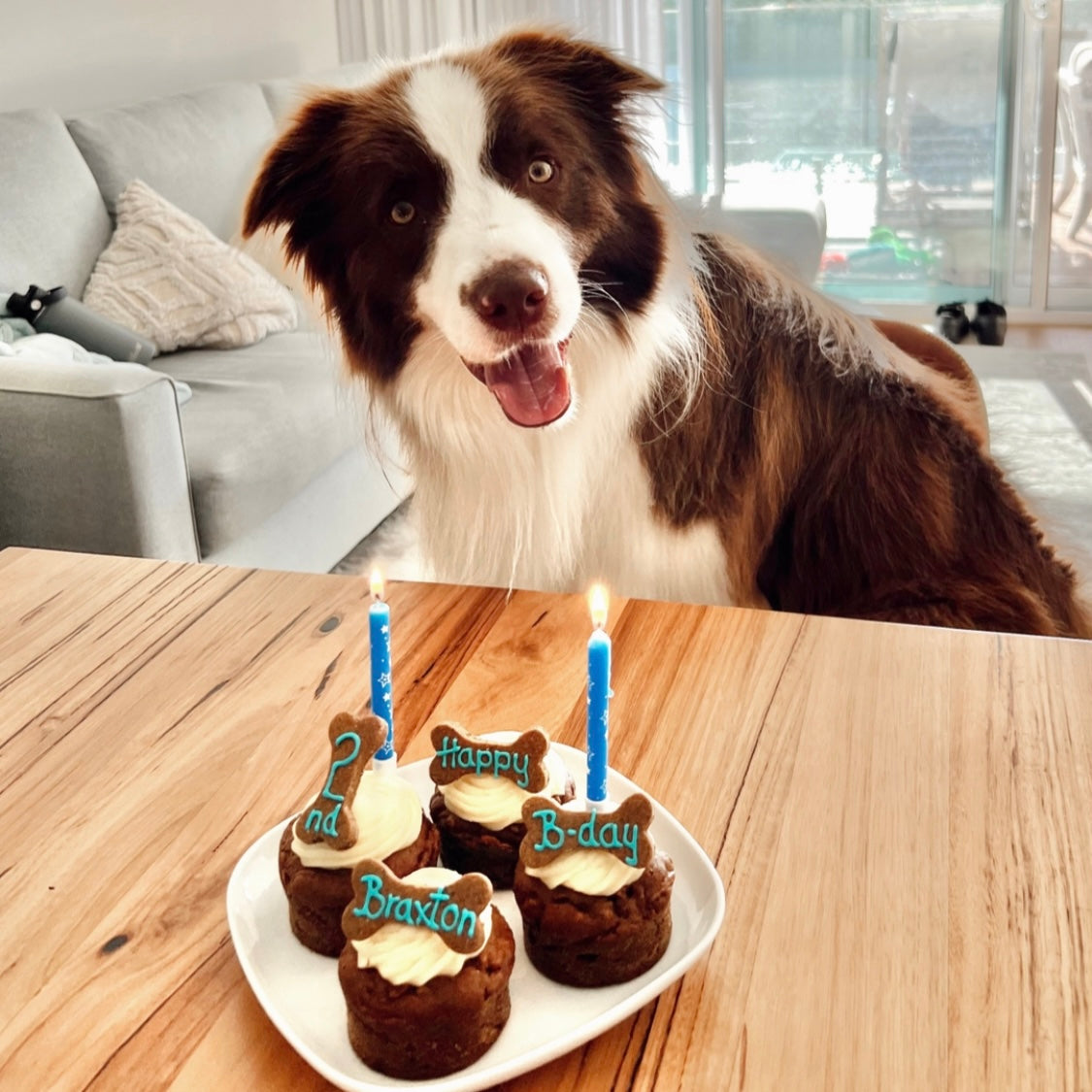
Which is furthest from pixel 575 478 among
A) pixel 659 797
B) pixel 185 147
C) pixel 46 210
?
pixel 185 147

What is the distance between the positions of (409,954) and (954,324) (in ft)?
14.0

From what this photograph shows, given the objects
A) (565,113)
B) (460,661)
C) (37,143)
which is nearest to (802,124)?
(37,143)

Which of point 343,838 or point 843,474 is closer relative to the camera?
point 343,838

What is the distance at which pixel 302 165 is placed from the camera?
1398mm

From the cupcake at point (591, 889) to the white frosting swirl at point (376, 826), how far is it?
7cm

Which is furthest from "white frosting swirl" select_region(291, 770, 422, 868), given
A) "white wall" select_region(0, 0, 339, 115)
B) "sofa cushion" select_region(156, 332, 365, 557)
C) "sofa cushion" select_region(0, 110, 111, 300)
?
"white wall" select_region(0, 0, 339, 115)

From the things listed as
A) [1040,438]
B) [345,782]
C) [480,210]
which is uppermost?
[480,210]

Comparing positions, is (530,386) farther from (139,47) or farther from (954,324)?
(954,324)

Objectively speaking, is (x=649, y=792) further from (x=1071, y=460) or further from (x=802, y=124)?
(x=802, y=124)

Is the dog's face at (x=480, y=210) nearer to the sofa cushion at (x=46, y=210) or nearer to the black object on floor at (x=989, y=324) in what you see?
the sofa cushion at (x=46, y=210)

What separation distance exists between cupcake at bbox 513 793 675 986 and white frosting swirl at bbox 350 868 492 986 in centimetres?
5

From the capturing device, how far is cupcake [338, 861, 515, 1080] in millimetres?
602

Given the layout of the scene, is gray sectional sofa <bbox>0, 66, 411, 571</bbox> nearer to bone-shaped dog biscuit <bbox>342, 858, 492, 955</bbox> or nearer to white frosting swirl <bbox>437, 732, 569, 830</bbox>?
white frosting swirl <bbox>437, 732, 569, 830</bbox>

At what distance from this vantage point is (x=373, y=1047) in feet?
2.02
